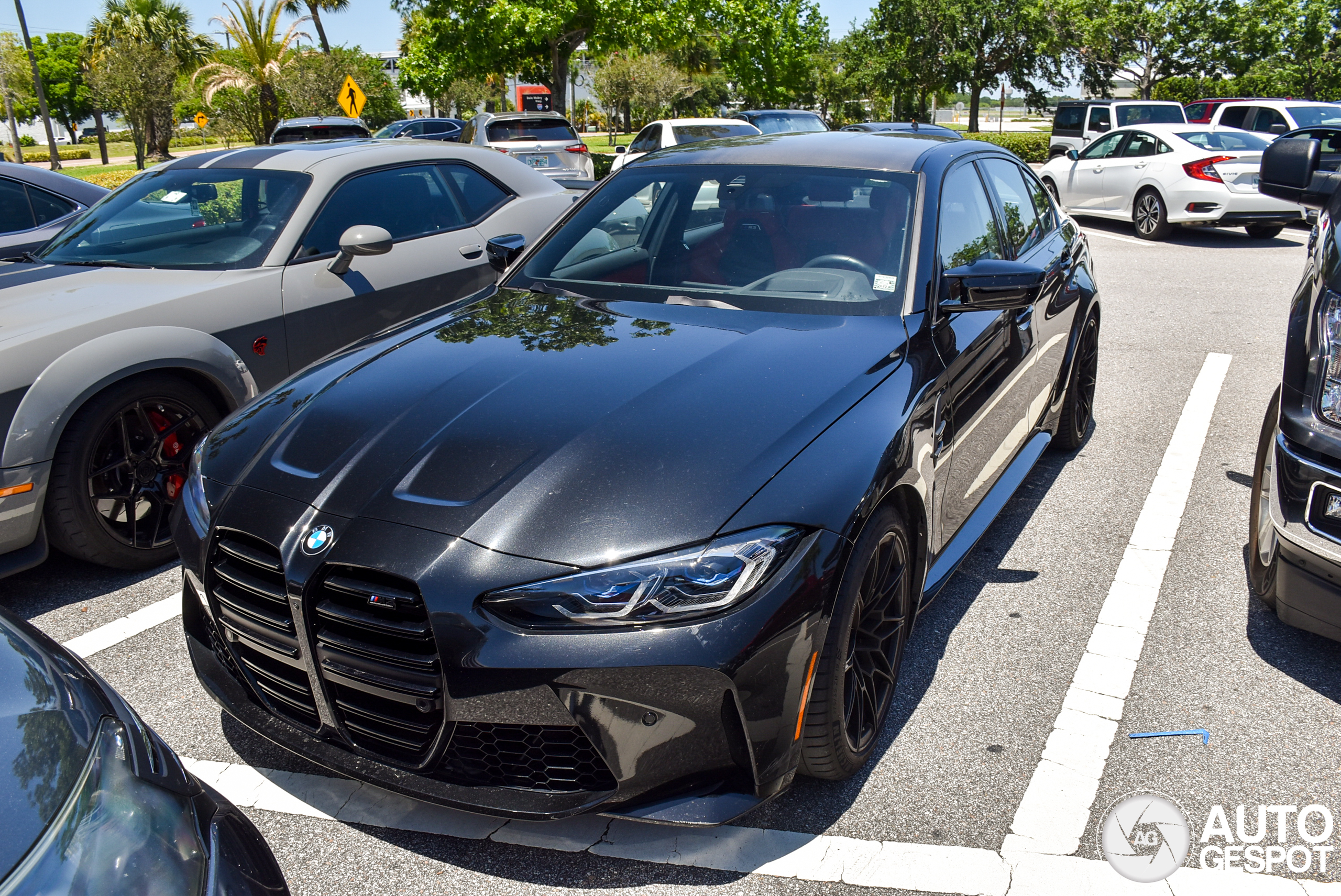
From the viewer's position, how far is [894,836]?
2.51 metres

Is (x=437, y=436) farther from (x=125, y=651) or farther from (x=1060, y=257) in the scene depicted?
(x=1060, y=257)

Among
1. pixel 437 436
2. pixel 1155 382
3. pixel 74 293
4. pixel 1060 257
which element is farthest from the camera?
pixel 1155 382

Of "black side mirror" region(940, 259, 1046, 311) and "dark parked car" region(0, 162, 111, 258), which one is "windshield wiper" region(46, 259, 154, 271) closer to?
"dark parked car" region(0, 162, 111, 258)

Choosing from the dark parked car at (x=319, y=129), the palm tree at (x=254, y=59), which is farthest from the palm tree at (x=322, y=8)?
the dark parked car at (x=319, y=129)

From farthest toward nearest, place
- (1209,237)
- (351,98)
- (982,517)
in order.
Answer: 1. (351,98)
2. (1209,237)
3. (982,517)

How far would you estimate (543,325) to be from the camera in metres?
3.27

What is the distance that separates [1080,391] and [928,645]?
7.93 feet

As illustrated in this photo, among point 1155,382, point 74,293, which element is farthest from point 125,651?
point 1155,382

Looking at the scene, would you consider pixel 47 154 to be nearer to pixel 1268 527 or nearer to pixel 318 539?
pixel 318 539

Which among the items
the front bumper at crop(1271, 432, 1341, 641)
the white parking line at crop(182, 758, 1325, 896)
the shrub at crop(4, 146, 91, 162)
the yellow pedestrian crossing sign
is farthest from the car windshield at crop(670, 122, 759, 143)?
the shrub at crop(4, 146, 91, 162)

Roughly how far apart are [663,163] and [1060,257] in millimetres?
1927

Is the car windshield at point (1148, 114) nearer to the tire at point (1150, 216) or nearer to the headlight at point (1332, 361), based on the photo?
the tire at point (1150, 216)

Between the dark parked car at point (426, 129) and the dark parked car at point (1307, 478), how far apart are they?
28214 millimetres

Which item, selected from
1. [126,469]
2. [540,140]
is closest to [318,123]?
[540,140]
